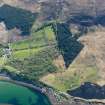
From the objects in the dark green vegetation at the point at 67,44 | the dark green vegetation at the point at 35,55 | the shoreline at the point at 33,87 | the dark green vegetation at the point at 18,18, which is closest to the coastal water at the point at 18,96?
the shoreline at the point at 33,87

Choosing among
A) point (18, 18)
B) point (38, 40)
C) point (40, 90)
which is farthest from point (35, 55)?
point (18, 18)

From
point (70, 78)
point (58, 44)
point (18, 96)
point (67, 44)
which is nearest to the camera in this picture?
point (18, 96)

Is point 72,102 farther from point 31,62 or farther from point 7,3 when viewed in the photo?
point 7,3

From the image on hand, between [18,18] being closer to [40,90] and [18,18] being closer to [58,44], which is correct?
[58,44]

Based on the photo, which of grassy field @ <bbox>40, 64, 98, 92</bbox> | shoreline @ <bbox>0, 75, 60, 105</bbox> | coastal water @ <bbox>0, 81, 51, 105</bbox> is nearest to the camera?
coastal water @ <bbox>0, 81, 51, 105</bbox>

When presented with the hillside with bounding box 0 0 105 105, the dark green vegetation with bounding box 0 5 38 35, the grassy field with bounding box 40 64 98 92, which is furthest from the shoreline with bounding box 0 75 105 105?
the dark green vegetation with bounding box 0 5 38 35

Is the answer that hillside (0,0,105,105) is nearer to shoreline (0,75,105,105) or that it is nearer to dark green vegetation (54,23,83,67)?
dark green vegetation (54,23,83,67)

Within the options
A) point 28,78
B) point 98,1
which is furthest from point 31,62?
point 98,1
